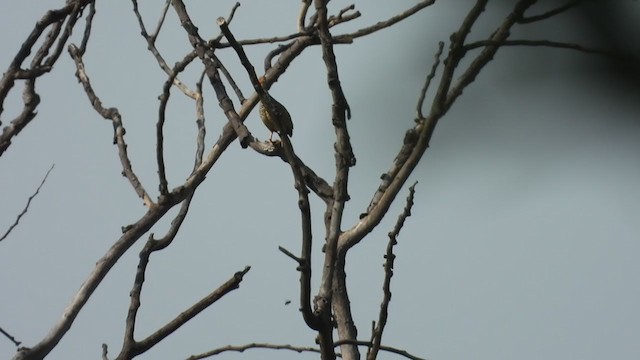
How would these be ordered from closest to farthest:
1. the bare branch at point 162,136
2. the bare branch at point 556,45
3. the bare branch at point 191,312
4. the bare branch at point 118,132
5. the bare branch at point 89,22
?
the bare branch at point 556,45 → the bare branch at point 191,312 → the bare branch at point 162,136 → the bare branch at point 118,132 → the bare branch at point 89,22

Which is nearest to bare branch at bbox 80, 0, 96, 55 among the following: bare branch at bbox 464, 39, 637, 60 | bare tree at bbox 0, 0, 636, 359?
bare tree at bbox 0, 0, 636, 359

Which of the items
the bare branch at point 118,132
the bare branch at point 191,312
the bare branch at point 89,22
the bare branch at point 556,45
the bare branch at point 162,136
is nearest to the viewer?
the bare branch at point 556,45

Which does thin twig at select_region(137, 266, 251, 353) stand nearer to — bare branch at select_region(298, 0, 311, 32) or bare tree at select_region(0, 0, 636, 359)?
bare tree at select_region(0, 0, 636, 359)

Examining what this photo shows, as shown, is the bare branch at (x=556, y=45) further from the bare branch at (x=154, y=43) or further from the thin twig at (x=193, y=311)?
the bare branch at (x=154, y=43)

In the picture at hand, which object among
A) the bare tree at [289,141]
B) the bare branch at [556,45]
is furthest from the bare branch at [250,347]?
the bare branch at [556,45]

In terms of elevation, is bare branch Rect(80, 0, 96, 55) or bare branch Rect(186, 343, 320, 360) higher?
bare branch Rect(80, 0, 96, 55)

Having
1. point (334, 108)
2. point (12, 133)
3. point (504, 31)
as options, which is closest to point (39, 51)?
point (12, 133)

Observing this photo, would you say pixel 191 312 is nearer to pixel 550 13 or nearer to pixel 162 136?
pixel 162 136

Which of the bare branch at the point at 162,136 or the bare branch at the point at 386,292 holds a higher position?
the bare branch at the point at 162,136

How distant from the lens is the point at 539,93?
73 centimetres

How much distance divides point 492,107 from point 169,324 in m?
1.96

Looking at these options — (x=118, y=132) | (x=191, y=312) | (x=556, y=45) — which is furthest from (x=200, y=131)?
(x=556, y=45)

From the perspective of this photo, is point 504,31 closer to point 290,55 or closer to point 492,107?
point 492,107

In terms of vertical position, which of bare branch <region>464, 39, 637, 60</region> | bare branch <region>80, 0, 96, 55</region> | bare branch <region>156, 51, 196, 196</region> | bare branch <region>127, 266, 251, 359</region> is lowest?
bare branch <region>464, 39, 637, 60</region>
